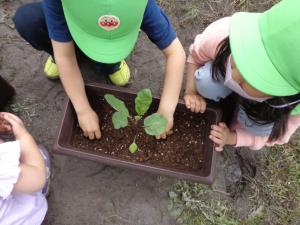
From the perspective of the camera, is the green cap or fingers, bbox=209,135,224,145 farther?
fingers, bbox=209,135,224,145

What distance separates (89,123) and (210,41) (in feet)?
1.63

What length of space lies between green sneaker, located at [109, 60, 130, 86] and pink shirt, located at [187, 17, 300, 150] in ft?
1.11

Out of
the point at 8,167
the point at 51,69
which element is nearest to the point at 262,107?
the point at 8,167

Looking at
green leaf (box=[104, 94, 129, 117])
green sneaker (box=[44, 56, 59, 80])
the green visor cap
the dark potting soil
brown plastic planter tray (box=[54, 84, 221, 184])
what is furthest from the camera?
green sneaker (box=[44, 56, 59, 80])

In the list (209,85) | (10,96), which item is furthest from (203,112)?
(10,96)

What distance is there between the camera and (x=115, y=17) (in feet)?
3.08

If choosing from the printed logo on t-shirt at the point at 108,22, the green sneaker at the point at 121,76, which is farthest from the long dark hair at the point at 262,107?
the green sneaker at the point at 121,76

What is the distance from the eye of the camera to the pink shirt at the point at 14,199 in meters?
1.14

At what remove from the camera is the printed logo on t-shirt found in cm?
94

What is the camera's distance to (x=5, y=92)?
1569 mm

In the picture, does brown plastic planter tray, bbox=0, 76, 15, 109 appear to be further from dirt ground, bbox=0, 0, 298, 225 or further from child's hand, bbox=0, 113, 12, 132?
child's hand, bbox=0, 113, 12, 132

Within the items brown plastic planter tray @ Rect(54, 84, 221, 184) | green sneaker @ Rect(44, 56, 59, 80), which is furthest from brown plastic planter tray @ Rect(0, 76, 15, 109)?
brown plastic planter tray @ Rect(54, 84, 221, 184)

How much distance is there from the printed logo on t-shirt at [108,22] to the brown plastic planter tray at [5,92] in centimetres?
71

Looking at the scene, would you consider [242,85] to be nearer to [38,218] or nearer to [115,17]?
[115,17]
